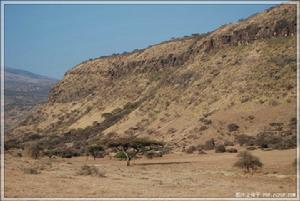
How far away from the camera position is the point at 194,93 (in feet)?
225

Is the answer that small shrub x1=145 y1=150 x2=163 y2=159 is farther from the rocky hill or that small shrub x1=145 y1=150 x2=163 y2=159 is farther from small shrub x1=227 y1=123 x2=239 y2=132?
small shrub x1=227 y1=123 x2=239 y2=132

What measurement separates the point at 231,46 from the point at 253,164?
4781 cm

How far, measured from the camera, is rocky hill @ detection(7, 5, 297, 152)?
2238 inches

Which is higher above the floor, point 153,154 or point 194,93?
point 194,93

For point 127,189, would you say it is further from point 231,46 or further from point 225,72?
point 231,46

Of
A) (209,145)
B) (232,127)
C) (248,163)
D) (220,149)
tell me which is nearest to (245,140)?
(209,145)

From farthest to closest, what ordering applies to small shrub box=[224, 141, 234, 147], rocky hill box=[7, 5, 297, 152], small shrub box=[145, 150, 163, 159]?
1. rocky hill box=[7, 5, 297, 152]
2. small shrub box=[224, 141, 234, 147]
3. small shrub box=[145, 150, 163, 159]

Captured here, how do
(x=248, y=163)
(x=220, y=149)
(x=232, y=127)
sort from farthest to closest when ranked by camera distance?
1. (x=232, y=127)
2. (x=220, y=149)
3. (x=248, y=163)

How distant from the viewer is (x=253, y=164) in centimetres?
2983

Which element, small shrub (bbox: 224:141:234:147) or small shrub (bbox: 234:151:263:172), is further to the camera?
small shrub (bbox: 224:141:234:147)

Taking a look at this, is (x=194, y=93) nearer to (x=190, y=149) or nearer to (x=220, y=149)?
(x=190, y=149)

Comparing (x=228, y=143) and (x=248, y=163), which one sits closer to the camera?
(x=248, y=163)

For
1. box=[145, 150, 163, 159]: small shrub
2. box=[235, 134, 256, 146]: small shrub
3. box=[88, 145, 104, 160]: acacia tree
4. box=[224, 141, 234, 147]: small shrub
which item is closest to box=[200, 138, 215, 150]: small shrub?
box=[224, 141, 234, 147]: small shrub

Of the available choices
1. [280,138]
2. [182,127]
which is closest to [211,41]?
[182,127]
